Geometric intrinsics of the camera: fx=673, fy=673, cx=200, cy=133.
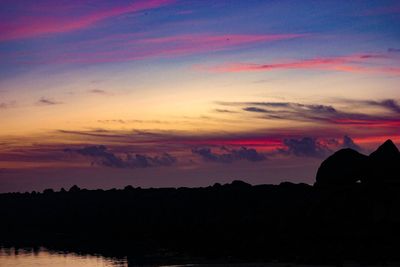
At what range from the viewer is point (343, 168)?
190 ft

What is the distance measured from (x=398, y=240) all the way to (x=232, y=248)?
13.3 m

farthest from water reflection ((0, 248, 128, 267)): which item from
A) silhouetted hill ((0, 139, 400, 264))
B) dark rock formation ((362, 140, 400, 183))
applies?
dark rock formation ((362, 140, 400, 183))

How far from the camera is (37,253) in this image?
212 ft

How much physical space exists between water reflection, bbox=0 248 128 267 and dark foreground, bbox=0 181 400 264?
216cm

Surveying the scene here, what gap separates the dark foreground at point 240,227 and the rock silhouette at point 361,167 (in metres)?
1.13

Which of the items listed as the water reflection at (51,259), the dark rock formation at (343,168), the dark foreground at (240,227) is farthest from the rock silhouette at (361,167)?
the water reflection at (51,259)

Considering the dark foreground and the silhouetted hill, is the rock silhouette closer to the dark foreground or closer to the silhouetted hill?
the silhouetted hill

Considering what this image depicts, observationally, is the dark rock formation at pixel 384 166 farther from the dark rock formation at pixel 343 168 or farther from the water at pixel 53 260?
the water at pixel 53 260

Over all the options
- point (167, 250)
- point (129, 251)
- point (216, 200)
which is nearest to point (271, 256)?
point (167, 250)

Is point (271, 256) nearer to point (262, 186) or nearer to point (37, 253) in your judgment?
point (37, 253)

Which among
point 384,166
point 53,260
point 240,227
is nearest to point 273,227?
point 240,227

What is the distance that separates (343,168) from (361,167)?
176 centimetres

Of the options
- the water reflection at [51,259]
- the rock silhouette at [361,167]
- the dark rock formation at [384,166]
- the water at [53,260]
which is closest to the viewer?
the water at [53,260]

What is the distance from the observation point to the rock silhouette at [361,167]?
55.3 metres
